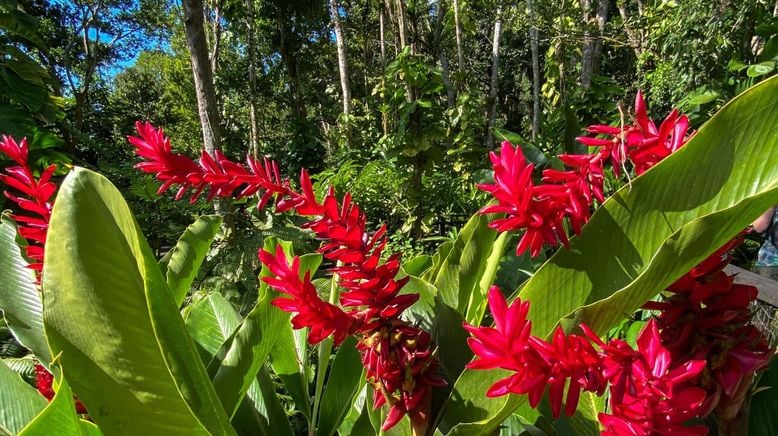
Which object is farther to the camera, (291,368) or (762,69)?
(762,69)

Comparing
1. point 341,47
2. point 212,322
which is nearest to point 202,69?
point 212,322

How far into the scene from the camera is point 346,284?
550 mm

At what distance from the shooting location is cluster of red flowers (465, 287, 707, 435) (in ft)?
1.22

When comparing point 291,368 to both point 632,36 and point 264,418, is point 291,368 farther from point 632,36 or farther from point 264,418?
point 632,36

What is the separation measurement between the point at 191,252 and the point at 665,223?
89cm

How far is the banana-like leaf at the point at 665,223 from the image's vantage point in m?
0.44

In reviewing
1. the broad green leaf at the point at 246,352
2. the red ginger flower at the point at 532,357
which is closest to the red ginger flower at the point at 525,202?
the red ginger flower at the point at 532,357

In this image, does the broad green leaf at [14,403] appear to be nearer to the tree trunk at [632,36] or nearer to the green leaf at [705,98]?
the green leaf at [705,98]

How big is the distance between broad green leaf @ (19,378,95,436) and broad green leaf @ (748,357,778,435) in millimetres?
827

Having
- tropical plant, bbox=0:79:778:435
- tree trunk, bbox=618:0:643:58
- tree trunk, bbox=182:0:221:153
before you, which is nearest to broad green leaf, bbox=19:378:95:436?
tropical plant, bbox=0:79:778:435

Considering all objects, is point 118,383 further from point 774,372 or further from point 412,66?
point 412,66

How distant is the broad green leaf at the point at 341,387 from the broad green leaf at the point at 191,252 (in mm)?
359

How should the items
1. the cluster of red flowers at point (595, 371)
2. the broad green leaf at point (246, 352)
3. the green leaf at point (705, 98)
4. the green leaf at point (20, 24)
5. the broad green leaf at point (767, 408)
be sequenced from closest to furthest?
the cluster of red flowers at point (595, 371)
the broad green leaf at point (767, 408)
the broad green leaf at point (246, 352)
the green leaf at point (20, 24)
the green leaf at point (705, 98)

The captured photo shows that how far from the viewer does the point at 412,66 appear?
3.99m
